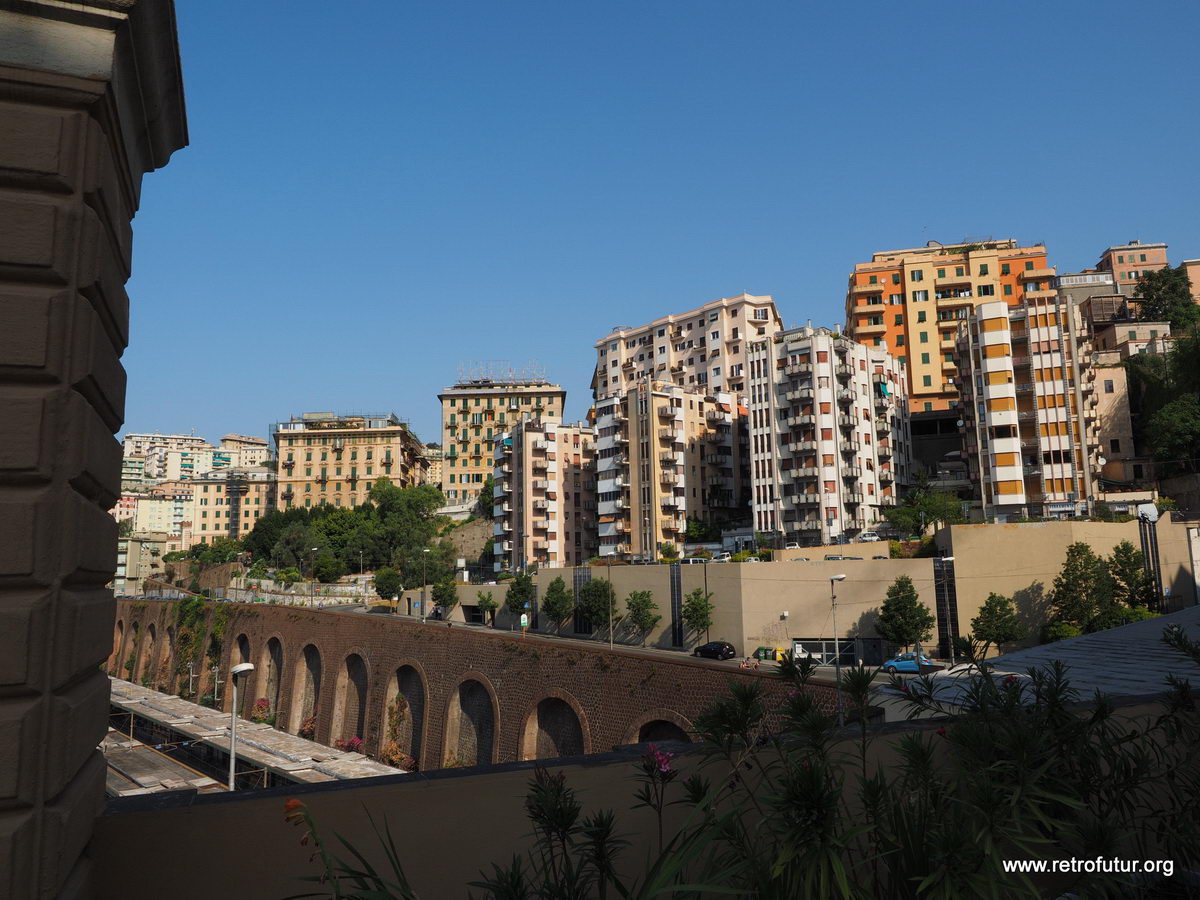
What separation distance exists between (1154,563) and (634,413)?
40.4m

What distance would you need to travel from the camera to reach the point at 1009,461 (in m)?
58.0

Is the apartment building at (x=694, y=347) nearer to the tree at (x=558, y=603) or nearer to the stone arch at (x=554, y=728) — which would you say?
the tree at (x=558, y=603)

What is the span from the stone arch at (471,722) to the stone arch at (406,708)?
7.65 feet

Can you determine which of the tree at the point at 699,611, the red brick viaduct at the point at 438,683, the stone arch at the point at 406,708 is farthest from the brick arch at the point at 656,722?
the tree at the point at 699,611

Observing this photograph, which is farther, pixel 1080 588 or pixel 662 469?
pixel 662 469

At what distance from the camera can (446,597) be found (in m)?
66.1

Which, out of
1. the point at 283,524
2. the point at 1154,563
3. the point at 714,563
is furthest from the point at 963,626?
the point at 283,524

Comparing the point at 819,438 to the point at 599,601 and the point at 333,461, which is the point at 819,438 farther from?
the point at 333,461

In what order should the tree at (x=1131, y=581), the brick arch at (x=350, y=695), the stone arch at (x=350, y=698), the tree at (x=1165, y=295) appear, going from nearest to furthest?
the tree at (x=1131, y=581) → the brick arch at (x=350, y=695) → the stone arch at (x=350, y=698) → the tree at (x=1165, y=295)

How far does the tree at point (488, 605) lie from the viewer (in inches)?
2507

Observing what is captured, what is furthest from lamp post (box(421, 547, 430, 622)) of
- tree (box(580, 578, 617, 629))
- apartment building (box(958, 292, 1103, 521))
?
apartment building (box(958, 292, 1103, 521))

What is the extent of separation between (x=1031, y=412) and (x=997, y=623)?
25331 millimetres

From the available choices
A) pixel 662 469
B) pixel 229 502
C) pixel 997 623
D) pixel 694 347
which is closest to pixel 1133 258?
pixel 694 347

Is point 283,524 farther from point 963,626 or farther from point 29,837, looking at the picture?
point 29,837
